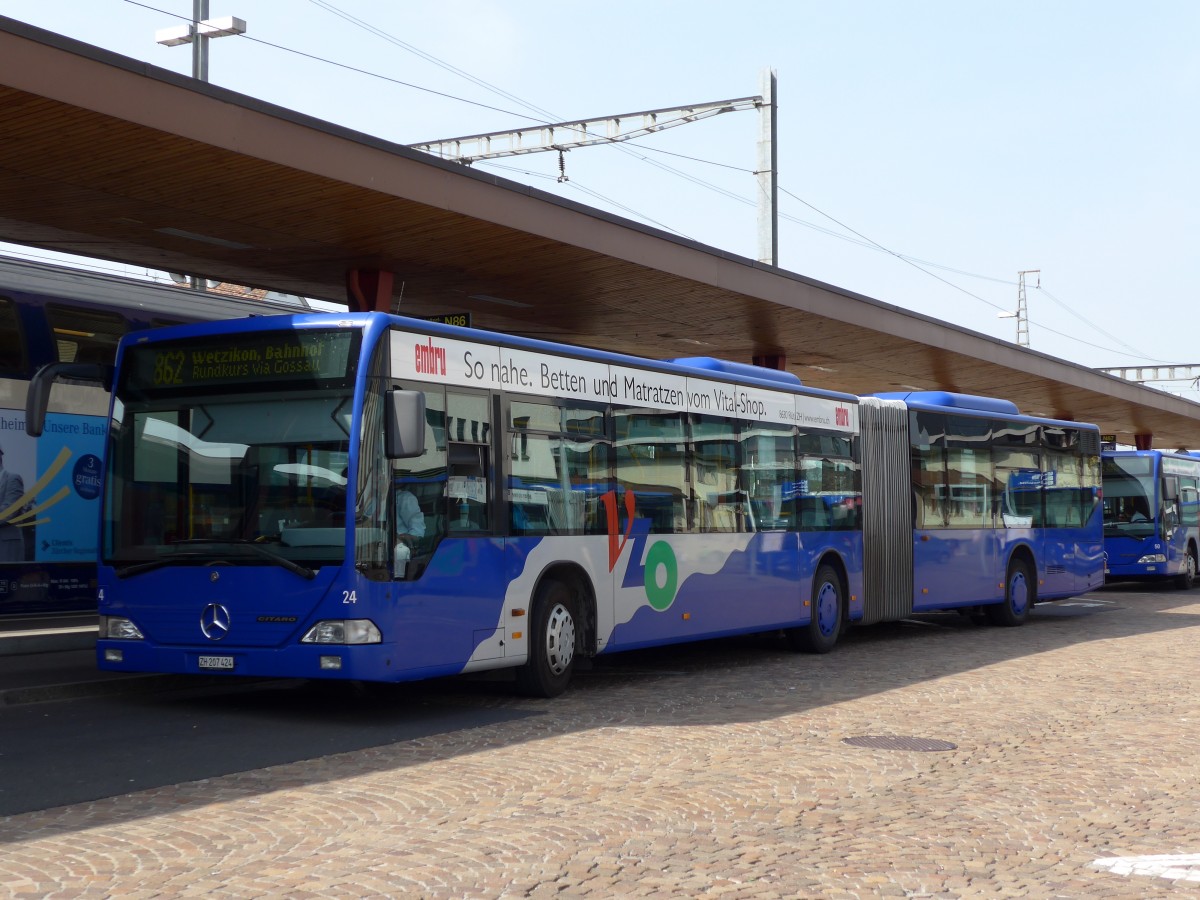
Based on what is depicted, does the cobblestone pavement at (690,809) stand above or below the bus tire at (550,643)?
below

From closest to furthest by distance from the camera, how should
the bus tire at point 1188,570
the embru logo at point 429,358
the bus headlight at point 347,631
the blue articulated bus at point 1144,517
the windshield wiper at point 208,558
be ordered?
1. the bus headlight at point 347,631
2. the windshield wiper at point 208,558
3. the embru logo at point 429,358
4. the blue articulated bus at point 1144,517
5. the bus tire at point 1188,570

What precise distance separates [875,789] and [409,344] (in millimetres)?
4872

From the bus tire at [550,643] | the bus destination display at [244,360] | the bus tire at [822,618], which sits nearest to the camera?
the bus destination display at [244,360]

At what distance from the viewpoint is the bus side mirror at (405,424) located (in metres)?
10.5

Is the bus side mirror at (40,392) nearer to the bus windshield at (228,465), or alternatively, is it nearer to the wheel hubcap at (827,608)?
the bus windshield at (228,465)

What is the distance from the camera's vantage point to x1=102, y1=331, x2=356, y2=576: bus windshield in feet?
35.0

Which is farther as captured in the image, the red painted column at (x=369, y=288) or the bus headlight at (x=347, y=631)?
the red painted column at (x=369, y=288)

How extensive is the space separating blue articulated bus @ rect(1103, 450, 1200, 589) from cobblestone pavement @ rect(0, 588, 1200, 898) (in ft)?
65.1

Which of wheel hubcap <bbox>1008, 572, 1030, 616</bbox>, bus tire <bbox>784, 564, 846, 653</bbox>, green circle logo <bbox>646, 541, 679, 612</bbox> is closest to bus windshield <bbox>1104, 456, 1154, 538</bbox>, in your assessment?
wheel hubcap <bbox>1008, 572, 1030, 616</bbox>

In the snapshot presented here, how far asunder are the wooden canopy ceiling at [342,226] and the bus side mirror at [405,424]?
3690mm

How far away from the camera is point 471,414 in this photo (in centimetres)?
1176

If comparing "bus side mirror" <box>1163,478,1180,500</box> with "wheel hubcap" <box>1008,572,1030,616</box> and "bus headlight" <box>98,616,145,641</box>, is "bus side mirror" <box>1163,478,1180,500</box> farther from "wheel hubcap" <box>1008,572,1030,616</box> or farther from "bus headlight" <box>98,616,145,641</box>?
"bus headlight" <box>98,616,145,641</box>

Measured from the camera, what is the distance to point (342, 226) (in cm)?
1630

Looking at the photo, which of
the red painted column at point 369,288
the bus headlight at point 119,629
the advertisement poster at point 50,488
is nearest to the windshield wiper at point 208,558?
the bus headlight at point 119,629
